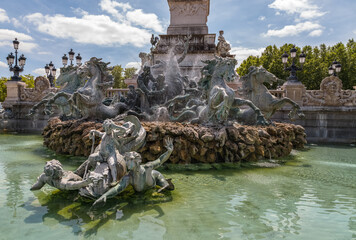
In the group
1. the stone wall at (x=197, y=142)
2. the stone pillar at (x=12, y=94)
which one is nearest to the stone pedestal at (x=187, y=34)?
the stone wall at (x=197, y=142)

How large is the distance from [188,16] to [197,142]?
12207mm

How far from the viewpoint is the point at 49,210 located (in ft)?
12.1

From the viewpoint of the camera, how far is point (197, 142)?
661cm

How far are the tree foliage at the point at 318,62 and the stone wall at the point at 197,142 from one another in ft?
83.5

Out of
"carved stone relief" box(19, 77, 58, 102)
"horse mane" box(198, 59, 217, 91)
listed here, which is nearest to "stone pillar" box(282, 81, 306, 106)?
"horse mane" box(198, 59, 217, 91)

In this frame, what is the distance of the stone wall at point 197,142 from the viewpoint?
253 inches

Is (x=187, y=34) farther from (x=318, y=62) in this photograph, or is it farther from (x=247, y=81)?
(x=318, y=62)

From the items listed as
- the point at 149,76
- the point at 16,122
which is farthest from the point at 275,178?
the point at 16,122

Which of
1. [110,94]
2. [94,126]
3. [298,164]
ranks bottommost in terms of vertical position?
[298,164]

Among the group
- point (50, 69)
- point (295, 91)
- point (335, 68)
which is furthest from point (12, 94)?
point (335, 68)

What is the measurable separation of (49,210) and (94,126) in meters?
3.84

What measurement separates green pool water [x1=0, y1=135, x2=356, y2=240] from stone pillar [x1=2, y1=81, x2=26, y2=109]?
13456 millimetres

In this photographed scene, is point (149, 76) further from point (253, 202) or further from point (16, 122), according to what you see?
point (16, 122)

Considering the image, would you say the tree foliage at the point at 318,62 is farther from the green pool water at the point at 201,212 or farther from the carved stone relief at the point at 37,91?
the green pool water at the point at 201,212
